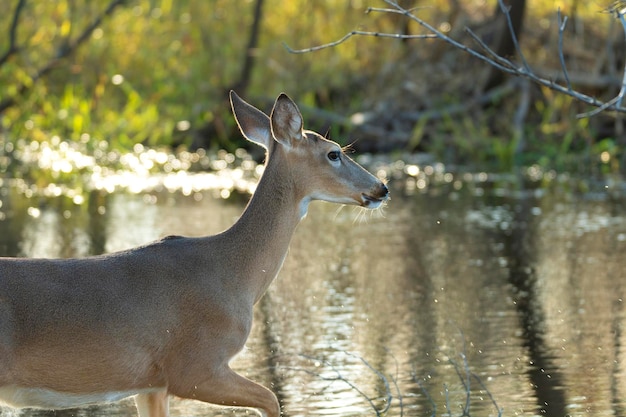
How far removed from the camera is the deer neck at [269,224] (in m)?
6.92

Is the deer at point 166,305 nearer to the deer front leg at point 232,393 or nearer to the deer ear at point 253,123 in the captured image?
the deer front leg at point 232,393

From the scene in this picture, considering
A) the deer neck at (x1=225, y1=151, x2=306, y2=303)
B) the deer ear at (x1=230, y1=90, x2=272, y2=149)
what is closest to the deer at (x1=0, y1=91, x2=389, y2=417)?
the deer neck at (x1=225, y1=151, x2=306, y2=303)

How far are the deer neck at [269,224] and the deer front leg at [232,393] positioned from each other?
1.79 ft

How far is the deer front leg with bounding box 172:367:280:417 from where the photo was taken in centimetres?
641

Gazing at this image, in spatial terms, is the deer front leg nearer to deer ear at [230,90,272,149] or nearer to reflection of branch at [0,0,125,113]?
deer ear at [230,90,272,149]

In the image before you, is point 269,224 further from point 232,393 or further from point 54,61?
point 54,61

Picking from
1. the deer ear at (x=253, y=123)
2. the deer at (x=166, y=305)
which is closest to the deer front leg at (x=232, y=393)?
the deer at (x=166, y=305)

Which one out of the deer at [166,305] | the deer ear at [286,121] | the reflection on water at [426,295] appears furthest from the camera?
the reflection on water at [426,295]

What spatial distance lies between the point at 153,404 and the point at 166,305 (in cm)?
48

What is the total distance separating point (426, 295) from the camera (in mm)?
10539

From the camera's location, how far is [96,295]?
6.33m

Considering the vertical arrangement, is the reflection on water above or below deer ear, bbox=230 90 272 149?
below

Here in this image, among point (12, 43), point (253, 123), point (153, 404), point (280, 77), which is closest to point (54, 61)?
point (12, 43)

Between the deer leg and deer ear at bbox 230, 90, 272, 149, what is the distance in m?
1.49
